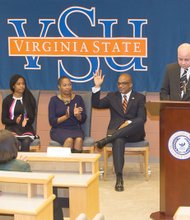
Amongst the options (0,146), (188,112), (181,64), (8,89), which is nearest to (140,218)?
(188,112)

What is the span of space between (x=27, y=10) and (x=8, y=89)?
1099 mm

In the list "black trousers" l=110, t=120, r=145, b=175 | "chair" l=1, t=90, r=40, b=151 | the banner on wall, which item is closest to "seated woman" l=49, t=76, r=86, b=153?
"chair" l=1, t=90, r=40, b=151

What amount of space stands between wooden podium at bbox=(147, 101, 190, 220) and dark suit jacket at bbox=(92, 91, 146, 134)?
1.81 metres

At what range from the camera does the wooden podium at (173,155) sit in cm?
454

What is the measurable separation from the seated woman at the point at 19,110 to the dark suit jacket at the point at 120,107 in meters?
0.85

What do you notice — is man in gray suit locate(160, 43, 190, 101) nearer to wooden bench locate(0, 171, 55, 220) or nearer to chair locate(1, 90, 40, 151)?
chair locate(1, 90, 40, 151)

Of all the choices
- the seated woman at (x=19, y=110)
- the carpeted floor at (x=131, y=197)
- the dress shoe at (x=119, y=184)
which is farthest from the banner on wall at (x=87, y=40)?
the dress shoe at (x=119, y=184)

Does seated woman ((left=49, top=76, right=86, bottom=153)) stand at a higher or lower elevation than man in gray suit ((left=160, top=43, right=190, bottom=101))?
lower

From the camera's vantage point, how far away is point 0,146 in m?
3.58

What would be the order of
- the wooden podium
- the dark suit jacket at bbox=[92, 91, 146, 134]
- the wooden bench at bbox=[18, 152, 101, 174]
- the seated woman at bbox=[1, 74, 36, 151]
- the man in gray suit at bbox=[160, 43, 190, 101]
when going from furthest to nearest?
1. the seated woman at bbox=[1, 74, 36, 151]
2. the dark suit jacket at bbox=[92, 91, 146, 134]
3. the man in gray suit at bbox=[160, 43, 190, 101]
4. the wooden podium
5. the wooden bench at bbox=[18, 152, 101, 174]

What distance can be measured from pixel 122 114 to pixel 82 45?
47.6 inches

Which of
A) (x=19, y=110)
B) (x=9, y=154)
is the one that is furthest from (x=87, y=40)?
(x=9, y=154)

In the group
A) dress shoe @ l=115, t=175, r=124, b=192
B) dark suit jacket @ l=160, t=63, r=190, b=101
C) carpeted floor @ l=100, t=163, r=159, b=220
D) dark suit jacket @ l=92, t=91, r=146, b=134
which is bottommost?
carpeted floor @ l=100, t=163, r=159, b=220

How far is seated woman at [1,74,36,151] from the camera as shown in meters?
6.67
